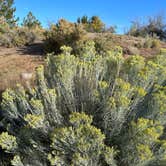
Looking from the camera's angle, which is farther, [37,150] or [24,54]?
[24,54]

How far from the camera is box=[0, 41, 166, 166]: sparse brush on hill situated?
359cm

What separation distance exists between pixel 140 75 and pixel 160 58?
3.00 feet

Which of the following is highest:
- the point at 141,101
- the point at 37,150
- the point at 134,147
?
the point at 141,101

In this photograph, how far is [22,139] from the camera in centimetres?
442

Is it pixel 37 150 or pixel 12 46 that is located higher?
pixel 12 46

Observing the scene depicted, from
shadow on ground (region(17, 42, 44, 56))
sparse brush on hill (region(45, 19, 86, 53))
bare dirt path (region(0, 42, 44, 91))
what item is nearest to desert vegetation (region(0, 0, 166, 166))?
bare dirt path (region(0, 42, 44, 91))

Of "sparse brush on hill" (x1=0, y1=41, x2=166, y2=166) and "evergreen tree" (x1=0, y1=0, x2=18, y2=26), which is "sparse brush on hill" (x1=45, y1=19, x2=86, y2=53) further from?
"evergreen tree" (x1=0, y1=0, x2=18, y2=26)

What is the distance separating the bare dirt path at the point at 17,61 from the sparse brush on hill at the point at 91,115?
7.65ft

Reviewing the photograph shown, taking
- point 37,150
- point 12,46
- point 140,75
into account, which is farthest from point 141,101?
point 12,46

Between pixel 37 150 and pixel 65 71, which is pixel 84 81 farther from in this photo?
pixel 37 150

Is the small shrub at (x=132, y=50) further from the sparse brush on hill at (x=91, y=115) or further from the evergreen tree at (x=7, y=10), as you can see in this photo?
the evergreen tree at (x=7, y=10)

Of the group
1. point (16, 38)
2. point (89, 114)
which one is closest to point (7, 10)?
point (16, 38)

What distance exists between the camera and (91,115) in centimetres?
445

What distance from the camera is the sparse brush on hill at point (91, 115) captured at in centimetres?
359
